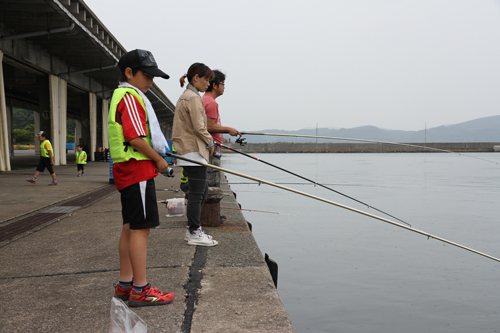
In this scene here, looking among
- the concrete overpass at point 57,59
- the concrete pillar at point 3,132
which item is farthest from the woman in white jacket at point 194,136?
the concrete pillar at point 3,132

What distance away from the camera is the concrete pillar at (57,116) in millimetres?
20531

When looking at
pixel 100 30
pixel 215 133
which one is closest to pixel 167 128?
pixel 100 30

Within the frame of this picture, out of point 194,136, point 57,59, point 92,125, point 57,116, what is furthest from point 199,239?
point 92,125

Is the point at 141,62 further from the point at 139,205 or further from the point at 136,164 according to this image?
the point at 139,205

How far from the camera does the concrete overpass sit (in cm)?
1440

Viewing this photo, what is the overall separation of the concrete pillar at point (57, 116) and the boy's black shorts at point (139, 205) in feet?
63.8

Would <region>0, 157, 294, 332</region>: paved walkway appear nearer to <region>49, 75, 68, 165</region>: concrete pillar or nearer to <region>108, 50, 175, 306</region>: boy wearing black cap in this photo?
<region>108, 50, 175, 306</region>: boy wearing black cap

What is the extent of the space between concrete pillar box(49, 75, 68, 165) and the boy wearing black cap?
19341 millimetres

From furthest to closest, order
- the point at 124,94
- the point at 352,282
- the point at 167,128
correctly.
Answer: the point at 167,128 < the point at 352,282 < the point at 124,94

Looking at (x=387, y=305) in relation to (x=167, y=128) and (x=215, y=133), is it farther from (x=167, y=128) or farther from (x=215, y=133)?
(x=167, y=128)

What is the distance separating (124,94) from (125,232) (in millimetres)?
821

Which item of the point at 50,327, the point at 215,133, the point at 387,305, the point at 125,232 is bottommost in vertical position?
the point at 387,305

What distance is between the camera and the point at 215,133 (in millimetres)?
4945

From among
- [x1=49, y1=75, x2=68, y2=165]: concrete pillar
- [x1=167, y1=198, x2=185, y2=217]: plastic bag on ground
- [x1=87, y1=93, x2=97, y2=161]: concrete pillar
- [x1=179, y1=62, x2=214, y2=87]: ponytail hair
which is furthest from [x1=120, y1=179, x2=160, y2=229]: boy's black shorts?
[x1=87, y1=93, x2=97, y2=161]: concrete pillar
